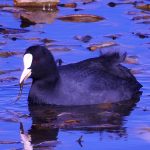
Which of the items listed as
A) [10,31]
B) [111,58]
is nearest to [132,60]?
[111,58]

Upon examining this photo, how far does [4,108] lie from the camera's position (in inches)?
437

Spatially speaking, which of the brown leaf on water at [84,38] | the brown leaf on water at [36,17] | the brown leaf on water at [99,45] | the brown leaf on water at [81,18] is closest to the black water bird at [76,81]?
the brown leaf on water at [99,45]

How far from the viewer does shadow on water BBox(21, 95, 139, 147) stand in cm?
1015

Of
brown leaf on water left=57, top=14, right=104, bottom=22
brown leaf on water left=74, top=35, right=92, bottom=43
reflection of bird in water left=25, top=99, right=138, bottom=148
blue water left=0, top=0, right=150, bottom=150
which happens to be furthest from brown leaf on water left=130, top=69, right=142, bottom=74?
brown leaf on water left=57, top=14, right=104, bottom=22

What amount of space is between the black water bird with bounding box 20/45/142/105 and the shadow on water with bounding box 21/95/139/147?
0.13 metres

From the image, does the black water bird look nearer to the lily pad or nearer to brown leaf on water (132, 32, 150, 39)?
brown leaf on water (132, 32, 150, 39)

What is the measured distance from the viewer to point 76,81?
11547mm

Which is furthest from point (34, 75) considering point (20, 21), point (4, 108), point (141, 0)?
point (141, 0)

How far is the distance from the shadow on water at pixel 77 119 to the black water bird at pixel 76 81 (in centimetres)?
13

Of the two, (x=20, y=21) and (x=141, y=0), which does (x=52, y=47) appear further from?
(x=141, y=0)

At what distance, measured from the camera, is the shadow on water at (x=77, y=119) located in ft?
33.3

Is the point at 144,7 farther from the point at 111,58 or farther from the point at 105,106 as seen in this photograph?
the point at 105,106

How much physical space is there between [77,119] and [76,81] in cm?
90

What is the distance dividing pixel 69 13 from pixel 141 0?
6.12 feet
